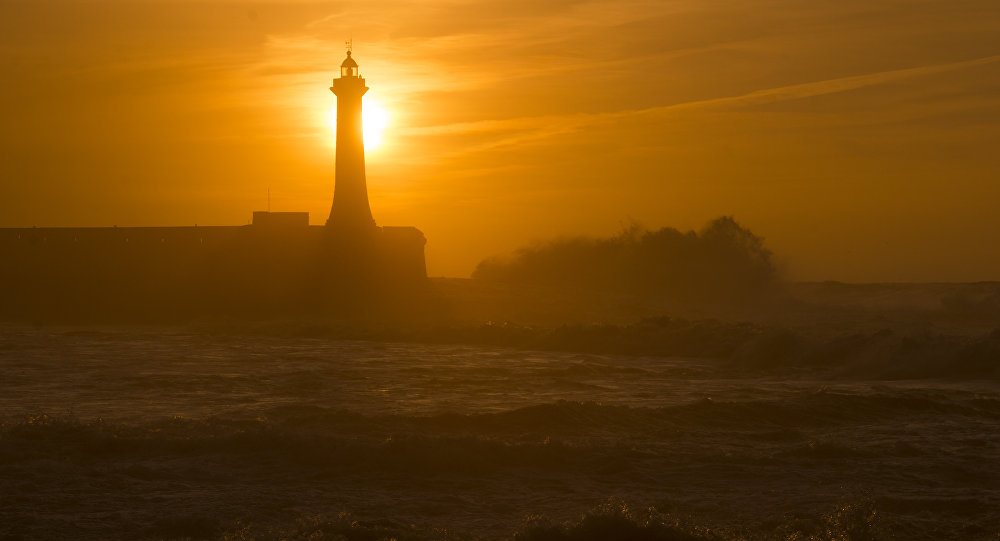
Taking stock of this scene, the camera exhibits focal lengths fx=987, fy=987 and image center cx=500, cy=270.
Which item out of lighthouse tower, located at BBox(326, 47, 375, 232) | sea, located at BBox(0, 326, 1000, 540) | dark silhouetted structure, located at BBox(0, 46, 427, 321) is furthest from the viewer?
dark silhouetted structure, located at BBox(0, 46, 427, 321)

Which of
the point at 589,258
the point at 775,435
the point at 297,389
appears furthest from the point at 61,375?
the point at 589,258

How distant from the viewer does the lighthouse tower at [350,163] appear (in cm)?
2639

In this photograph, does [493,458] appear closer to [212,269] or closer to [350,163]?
[350,163]

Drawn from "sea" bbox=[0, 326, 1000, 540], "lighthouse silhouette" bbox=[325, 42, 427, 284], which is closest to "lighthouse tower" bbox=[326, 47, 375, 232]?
"lighthouse silhouette" bbox=[325, 42, 427, 284]

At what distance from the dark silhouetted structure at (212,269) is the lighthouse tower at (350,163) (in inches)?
2.8

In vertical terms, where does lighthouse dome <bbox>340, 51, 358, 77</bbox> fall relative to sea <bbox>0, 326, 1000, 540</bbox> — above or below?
above

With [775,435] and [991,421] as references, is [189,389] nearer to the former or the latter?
[775,435]

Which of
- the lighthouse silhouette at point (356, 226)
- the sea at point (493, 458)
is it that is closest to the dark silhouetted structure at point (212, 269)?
the lighthouse silhouette at point (356, 226)

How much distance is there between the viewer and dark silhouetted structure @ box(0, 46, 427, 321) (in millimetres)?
28734

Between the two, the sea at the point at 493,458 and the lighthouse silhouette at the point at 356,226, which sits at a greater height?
the lighthouse silhouette at the point at 356,226

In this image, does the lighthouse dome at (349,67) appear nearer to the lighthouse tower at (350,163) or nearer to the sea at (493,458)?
the lighthouse tower at (350,163)

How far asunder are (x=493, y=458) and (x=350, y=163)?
20127mm

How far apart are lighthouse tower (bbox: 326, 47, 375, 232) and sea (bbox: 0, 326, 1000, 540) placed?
14.9m

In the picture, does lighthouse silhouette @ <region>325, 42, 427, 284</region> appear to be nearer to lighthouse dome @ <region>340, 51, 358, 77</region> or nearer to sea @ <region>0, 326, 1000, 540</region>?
lighthouse dome @ <region>340, 51, 358, 77</region>
